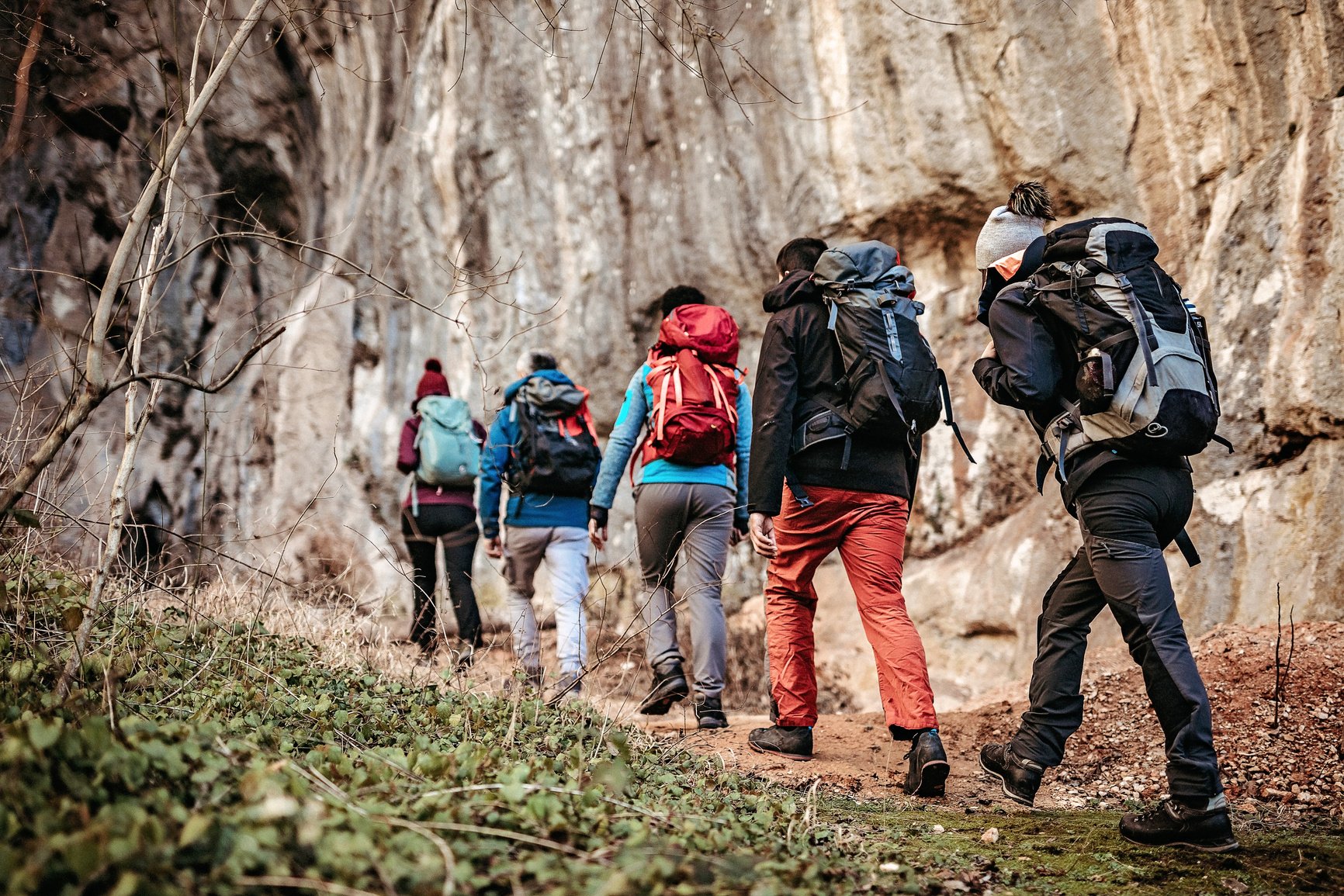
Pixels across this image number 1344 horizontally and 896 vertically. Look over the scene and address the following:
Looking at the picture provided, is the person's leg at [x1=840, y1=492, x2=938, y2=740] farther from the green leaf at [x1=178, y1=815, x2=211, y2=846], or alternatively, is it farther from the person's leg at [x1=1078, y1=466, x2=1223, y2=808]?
the green leaf at [x1=178, y1=815, x2=211, y2=846]

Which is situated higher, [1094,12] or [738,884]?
[1094,12]

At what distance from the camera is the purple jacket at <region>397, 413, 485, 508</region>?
688cm

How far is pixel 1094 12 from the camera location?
8.11 metres

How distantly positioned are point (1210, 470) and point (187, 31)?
13.9 metres

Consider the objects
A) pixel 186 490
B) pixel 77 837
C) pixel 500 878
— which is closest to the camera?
pixel 77 837

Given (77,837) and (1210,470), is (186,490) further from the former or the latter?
(77,837)

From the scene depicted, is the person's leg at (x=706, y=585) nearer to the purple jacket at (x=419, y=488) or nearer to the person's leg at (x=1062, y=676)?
the person's leg at (x=1062, y=676)

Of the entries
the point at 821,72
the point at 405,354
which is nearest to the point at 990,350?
the point at 821,72

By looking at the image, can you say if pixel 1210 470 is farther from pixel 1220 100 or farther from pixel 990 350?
pixel 990 350

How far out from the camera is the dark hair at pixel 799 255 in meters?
4.67

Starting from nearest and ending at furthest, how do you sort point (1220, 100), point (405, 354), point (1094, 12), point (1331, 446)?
point (1331, 446) < point (1220, 100) < point (1094, 12) < point (405, 354)

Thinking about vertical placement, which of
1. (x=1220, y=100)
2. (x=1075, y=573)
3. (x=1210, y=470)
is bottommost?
(x=1075, y=573)

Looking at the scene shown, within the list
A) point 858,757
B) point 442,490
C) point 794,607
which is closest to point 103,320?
point 794,607

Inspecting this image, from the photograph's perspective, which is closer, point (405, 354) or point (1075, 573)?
point (1075, 573)
